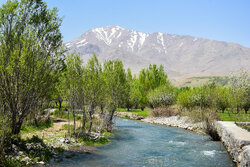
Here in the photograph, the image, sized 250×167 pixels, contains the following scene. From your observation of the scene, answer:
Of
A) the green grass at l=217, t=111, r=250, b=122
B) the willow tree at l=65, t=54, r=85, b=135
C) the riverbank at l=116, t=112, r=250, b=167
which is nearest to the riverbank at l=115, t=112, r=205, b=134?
the riverbank at l=116, t=112, r=250, b=167

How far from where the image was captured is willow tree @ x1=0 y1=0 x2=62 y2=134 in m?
13.5

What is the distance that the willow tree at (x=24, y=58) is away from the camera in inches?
530

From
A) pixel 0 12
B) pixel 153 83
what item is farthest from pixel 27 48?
pixel 153 83

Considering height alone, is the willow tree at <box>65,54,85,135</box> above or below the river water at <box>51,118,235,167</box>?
above

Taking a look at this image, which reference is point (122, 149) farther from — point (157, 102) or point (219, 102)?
point (219, 102)

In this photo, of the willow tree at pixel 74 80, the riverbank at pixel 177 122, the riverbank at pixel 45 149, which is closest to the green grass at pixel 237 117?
the riverbank at pixel 177 122

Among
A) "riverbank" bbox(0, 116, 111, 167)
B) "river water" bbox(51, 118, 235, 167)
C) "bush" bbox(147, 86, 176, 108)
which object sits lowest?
"river water" bbox(51, 118, 235, 167)

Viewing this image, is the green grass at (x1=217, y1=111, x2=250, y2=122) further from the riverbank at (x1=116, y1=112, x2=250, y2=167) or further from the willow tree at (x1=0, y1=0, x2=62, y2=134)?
the willow tree at (x1=0, y1=0, x2=62, y2=134)

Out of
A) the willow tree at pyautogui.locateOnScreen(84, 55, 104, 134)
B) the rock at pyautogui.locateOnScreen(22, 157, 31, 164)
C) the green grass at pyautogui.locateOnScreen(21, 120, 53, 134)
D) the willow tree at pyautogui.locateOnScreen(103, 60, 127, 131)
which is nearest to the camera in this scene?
the rock at pyautogui.locateOnScreen(22, 157, 31, 164)

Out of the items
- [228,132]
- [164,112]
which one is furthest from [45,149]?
[164,112]

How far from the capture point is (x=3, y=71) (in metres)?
13.4

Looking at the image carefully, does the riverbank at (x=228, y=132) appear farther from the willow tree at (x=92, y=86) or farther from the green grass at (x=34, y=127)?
the green grass at (x=34, y=127)

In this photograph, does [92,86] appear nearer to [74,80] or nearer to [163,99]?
[74,80]

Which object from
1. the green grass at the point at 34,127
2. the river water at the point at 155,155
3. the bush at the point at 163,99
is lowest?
the river water at the point at 155,155
